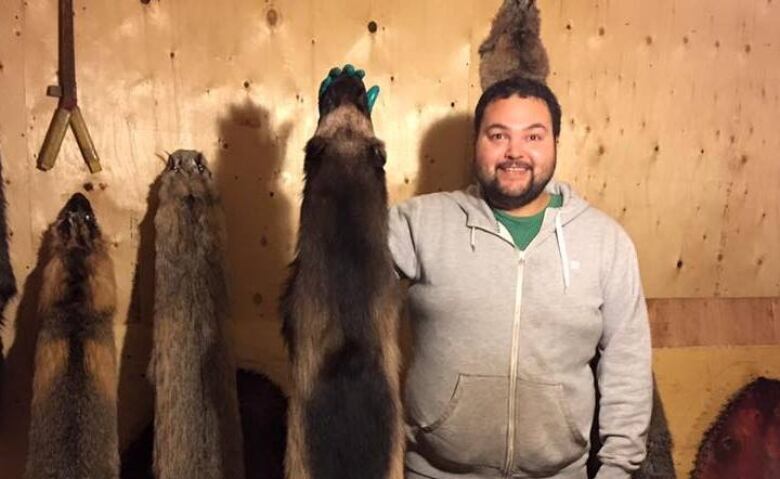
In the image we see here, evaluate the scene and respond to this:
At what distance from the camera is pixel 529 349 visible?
54.6 inches

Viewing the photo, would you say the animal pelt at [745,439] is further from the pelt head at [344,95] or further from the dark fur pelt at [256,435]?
the pelt head at [344,95]

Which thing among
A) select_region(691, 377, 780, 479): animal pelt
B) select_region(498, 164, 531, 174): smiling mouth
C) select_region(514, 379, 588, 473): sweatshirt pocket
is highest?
select_region(498, 164, 531, 174): smiling mouth

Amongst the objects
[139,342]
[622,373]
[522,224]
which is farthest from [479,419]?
[139,342]

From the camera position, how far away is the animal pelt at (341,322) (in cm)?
124

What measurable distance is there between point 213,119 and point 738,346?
1.90 m

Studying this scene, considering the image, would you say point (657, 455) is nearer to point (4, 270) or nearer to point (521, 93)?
point (521, 93)

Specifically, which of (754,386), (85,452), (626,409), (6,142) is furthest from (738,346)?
(6,142)

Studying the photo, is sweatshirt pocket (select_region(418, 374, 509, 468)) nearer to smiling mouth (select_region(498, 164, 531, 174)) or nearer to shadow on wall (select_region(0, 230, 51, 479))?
smiling mouth (select_region(498, 164, 531, 174))

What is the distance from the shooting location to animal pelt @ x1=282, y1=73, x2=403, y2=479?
124 centimetres

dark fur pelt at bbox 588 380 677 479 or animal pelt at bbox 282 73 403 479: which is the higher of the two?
animal pelt at bbox 282 73 403 479

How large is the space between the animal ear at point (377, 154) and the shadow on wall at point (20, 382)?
1.04m

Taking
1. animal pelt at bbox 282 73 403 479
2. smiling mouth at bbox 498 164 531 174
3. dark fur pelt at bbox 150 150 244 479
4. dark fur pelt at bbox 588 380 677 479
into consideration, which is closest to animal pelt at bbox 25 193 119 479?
dark fur pelt at bbox 150 150 244 479

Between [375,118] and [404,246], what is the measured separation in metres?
0.60

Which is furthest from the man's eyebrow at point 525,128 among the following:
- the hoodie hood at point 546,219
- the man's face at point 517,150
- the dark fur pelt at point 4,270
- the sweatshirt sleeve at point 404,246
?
the dark fur pelt at point 4,270
